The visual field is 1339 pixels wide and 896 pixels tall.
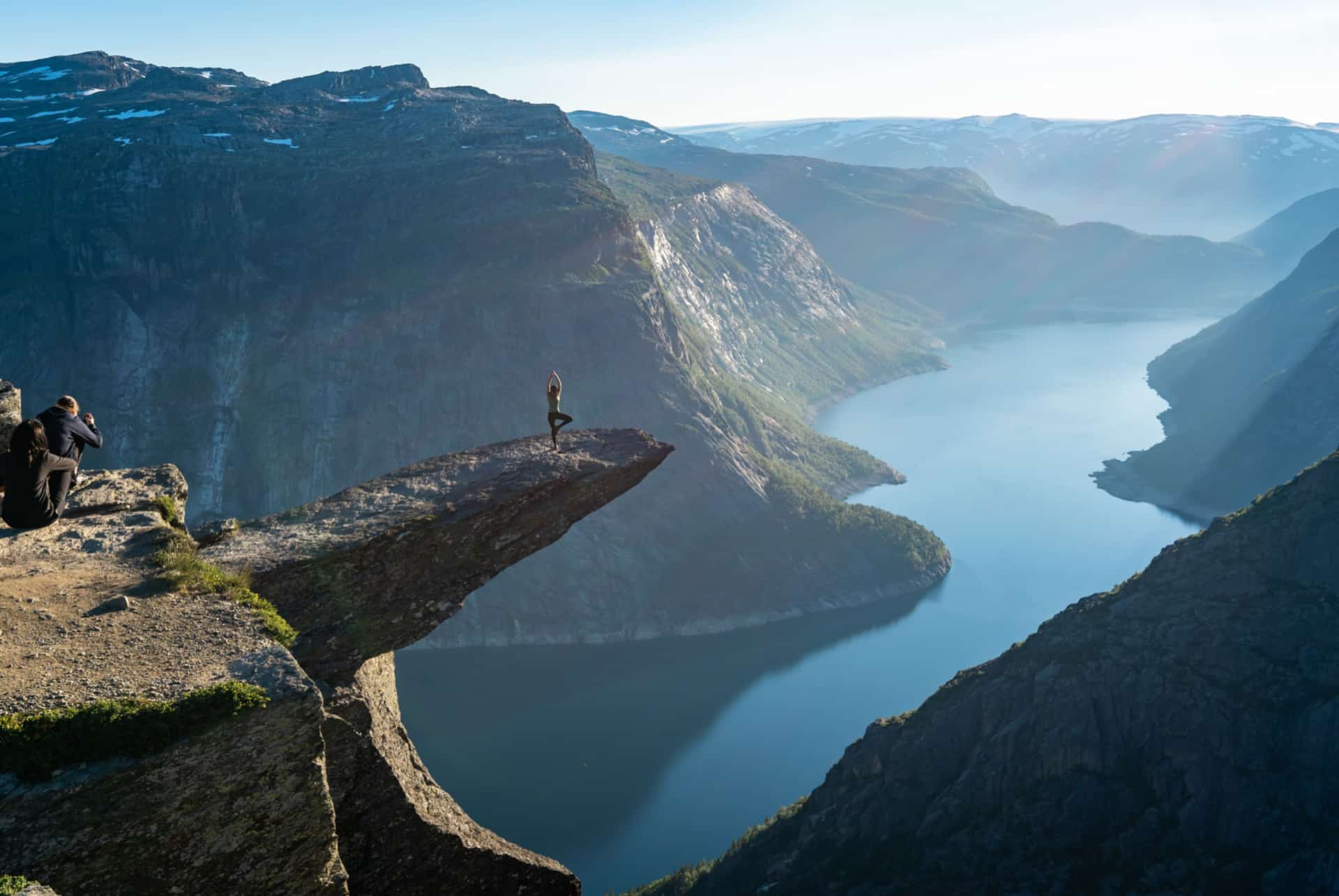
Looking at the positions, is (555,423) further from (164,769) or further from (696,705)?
(696,705)

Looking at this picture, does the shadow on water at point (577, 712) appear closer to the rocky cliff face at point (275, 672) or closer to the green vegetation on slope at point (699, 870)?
the green vegetation on slope at point (699, 870)

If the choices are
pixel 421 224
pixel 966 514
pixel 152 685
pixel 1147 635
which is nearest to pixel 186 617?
pixel 152 685

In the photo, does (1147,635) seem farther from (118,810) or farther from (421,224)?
(421,224)

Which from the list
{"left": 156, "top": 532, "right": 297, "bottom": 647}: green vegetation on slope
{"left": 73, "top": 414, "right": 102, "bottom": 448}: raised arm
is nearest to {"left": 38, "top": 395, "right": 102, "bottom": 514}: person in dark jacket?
{"left": 73, "top": 414, "right": 102, "bottom": 448}: raised arm

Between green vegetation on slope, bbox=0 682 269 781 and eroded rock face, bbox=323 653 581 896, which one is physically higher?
green vegetation on slope, bbox=0 682 269 781

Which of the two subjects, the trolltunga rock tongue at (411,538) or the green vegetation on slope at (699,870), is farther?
the green vegetation on slope at (699,870)

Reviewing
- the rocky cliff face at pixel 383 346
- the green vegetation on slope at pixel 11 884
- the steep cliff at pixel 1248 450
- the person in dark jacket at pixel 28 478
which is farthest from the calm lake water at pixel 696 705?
the green vegetation on slope at pixel 11 884

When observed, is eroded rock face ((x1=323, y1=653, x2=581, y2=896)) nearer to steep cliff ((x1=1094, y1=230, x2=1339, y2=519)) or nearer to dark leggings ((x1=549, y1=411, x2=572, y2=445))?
dark leggings ((x1=549, y1=411, x2=572, y2=445))
